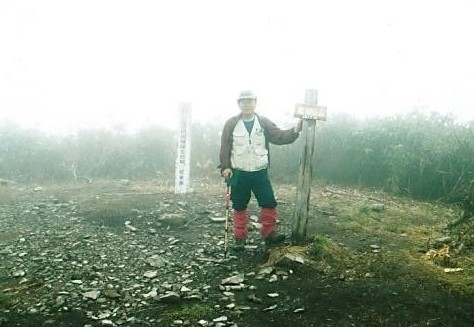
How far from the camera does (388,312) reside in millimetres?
4188

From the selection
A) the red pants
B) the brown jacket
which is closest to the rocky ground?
the red pants

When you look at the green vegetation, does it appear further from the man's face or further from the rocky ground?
the man's face

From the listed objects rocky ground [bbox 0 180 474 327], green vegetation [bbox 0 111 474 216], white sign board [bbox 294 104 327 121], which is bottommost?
rocky ground [bbox 0 180 474 327]

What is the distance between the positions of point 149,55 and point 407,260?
48.2 ft

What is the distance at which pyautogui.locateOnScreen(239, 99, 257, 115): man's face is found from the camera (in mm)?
6250

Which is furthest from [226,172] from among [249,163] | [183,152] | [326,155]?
[326,155]

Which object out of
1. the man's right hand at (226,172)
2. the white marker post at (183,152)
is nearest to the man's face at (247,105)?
the man's right hand at (226,172)

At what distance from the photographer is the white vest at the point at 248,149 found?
6312 mm

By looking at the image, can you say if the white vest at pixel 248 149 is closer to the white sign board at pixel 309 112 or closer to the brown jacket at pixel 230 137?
the brown jacket at pixel 230 137

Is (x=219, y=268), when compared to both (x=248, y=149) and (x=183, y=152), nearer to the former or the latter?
(x=248, y=149)

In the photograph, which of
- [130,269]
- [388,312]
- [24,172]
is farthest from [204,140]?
[388,312]

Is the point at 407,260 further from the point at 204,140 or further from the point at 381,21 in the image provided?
the point at 381,21

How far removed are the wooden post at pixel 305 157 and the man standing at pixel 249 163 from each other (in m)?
0.28

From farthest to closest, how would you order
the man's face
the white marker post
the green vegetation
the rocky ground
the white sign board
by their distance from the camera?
the white marker post
the green vegetation
the man's face
the white sign board
the rocky ground
